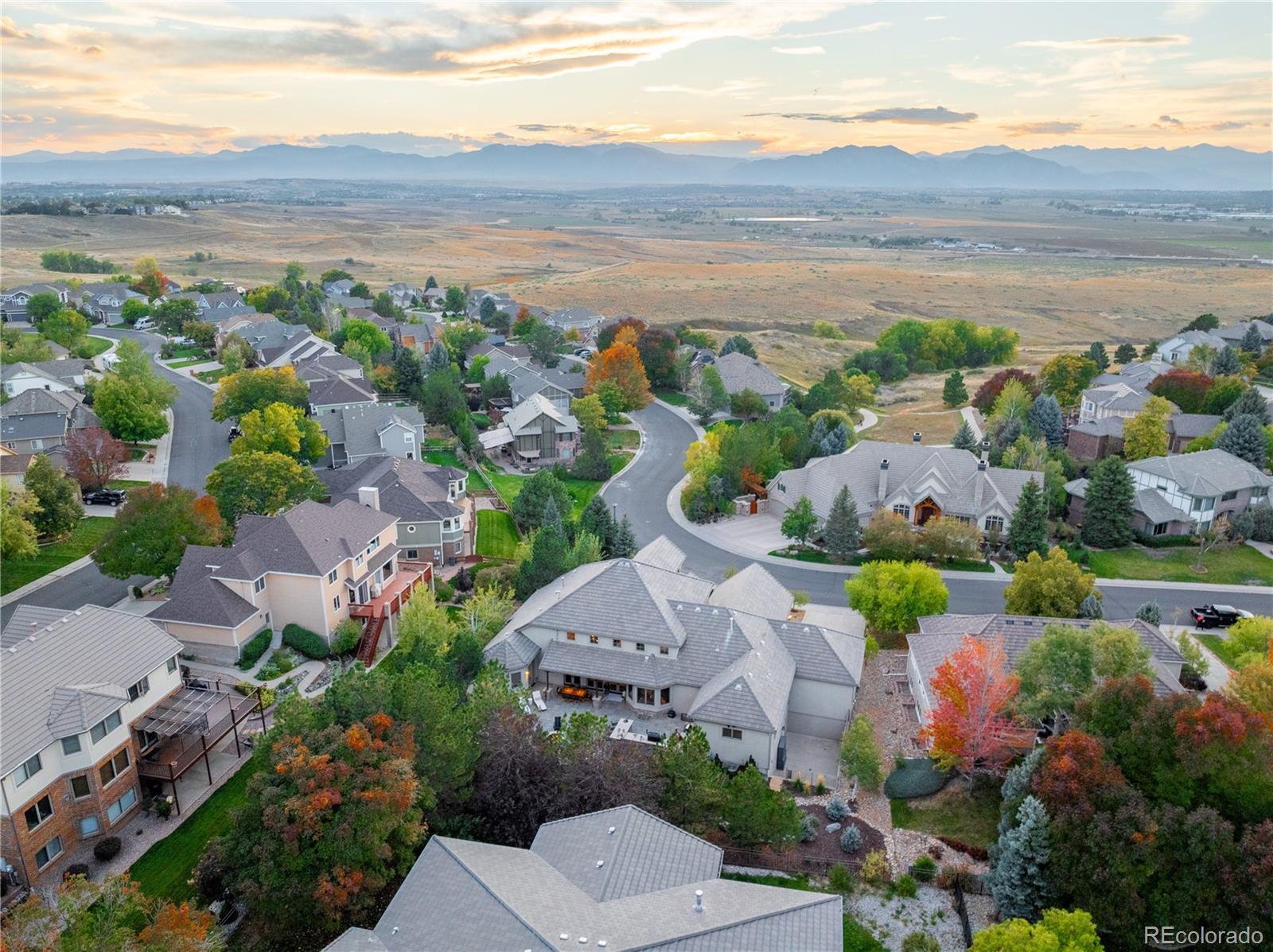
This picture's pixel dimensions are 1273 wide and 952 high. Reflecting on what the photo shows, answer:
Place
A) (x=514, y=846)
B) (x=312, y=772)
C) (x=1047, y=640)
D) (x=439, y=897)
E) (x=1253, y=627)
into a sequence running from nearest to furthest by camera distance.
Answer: (x=439, y=897) → (x=312, y=772) → (x=514, y=846) → (x=1047, y=640) → (x=1253, y=627)

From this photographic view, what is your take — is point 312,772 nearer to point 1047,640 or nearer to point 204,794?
point 204,794

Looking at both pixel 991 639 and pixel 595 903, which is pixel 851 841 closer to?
pixel 595 903

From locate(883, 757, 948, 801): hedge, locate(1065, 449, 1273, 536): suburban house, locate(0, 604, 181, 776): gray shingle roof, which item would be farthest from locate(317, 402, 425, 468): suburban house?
locate(1065, 449, 1273, 536): suburban house

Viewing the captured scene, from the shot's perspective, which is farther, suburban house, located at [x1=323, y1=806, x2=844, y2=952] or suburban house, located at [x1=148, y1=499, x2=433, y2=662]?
A: suburban house, located at [x1=148, y1=499, x2=433, y2=662]

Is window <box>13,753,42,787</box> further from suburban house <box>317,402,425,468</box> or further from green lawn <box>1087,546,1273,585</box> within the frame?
green lawn <box>1087,546,1273,585</box>

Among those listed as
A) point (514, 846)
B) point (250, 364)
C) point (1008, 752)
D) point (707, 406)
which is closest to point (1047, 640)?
point (1008, 752)

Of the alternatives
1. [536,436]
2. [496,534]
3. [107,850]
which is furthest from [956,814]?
[536,436]

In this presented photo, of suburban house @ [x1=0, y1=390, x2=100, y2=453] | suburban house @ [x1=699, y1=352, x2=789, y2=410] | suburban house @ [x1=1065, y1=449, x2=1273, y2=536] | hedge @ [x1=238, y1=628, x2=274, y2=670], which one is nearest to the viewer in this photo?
hedge @ [x1=238, y1=628, x2=274, y2=670]

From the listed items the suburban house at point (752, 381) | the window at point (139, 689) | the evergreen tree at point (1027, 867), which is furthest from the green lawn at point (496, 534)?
the suburban house at point (752, 381)
